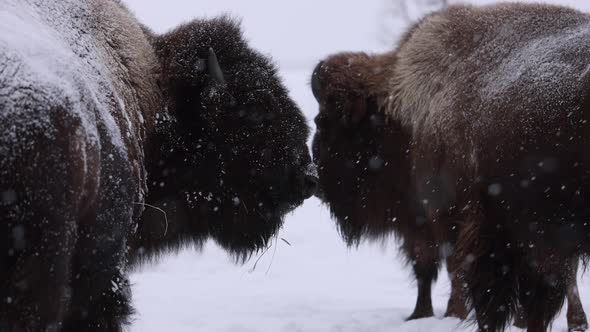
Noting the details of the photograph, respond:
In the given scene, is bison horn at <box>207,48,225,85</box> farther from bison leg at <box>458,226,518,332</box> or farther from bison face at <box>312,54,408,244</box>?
bison face at <box>312,54,408,244</box>

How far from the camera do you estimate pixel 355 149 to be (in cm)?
519

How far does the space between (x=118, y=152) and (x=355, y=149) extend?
3104 mm

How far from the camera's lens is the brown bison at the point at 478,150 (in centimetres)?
320

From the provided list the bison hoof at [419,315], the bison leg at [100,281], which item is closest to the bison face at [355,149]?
the bison hoof at [419,315]

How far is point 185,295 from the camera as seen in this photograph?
6375 millimetres

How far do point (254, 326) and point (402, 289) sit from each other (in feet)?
8.81

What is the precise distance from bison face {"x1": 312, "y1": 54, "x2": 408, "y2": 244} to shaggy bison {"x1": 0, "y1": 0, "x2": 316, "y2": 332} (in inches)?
69.9

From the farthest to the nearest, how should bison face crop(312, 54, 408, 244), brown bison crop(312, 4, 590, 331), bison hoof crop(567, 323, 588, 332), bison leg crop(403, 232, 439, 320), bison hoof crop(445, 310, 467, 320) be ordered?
bison leg crop(403, 232, 439, 320), bison hoof crop(445, 310, 467, 320), bison face crop(312, 54, 408, 244), bison hoof crop(567, 323, 588, 332), brown bison crop(312, 4, 590, 331)

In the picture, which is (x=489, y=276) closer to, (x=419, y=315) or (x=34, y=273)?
(x=419, y=315)

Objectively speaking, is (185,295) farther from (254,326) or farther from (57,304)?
(57,304)

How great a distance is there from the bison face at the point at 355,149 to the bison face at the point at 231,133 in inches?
68.0

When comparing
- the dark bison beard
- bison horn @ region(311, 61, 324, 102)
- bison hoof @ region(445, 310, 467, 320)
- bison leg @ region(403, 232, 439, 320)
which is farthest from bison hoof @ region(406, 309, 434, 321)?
bison horn @ region(311, 61, 324, 102)

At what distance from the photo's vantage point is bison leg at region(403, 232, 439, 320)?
17.7 ft

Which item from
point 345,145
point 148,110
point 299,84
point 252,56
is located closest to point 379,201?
point 345,145
